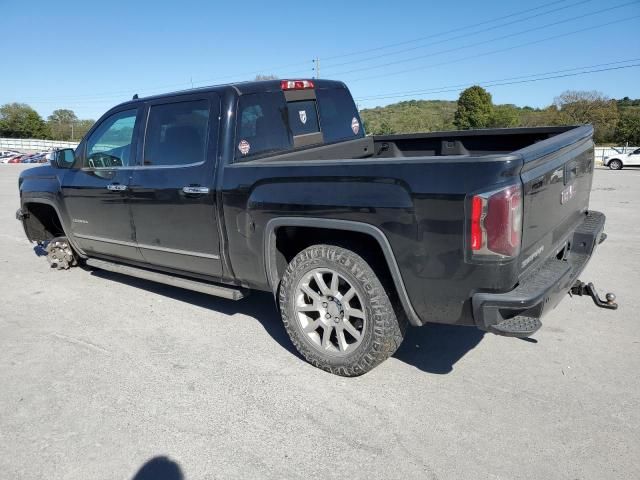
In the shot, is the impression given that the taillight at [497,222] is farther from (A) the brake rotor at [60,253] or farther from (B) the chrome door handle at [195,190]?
(A) the brake rotor at [60,253]

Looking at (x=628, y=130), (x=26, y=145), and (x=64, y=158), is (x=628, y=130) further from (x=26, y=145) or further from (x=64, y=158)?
(x=26, y=145)

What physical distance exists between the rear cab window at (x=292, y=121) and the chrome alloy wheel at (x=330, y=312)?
114 cm

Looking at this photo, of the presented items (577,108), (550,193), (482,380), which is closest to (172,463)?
(482,380)

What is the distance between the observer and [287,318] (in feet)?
11.4

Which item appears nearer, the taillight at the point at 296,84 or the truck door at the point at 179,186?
the truck door at the point at 179,186

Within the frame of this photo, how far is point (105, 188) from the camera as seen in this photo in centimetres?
464

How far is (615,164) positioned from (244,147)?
31.0 meters

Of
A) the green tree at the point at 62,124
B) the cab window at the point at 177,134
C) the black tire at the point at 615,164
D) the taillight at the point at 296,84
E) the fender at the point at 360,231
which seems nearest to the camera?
the fender at the point at 360,231

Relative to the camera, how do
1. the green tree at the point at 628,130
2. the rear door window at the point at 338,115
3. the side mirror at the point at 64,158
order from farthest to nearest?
the green tree at the point at 628,130, the side mirror at the point at 64,158, the rear door window at the point at 338,115

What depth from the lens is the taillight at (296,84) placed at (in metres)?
4.19

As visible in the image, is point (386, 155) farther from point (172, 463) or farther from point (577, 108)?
point (577, 108)

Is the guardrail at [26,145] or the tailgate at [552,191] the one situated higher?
the tailgate at [552,191]

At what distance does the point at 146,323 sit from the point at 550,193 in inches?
135

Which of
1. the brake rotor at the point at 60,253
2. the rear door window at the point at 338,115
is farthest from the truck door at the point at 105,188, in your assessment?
the rear door window at the point at 338,115
